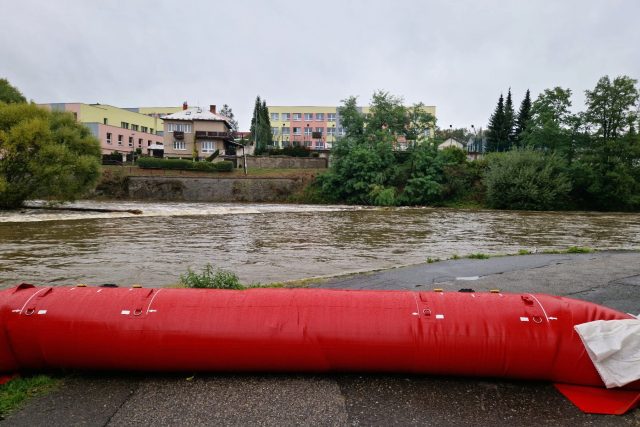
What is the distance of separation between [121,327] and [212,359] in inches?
35.3

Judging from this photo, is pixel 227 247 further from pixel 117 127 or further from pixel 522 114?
pixel 117 127

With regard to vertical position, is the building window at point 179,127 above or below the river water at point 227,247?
above

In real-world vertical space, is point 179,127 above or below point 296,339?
above

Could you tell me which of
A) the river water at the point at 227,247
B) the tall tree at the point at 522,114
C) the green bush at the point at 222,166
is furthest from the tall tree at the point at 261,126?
the river water at the point at 227,247

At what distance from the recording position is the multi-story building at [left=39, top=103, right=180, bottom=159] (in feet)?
253

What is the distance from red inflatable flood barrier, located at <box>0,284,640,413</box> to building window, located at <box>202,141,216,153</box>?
245 feet

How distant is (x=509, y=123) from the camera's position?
7719cm

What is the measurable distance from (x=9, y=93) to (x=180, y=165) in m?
19.2

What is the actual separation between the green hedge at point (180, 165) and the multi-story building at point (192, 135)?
54.5 feet

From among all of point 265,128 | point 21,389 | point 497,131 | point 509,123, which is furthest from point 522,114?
point 21,389

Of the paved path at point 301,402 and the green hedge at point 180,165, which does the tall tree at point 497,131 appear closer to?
the green hedge at point 180,165

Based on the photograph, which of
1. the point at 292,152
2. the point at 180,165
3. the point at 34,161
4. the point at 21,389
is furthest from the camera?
the point at 292,152

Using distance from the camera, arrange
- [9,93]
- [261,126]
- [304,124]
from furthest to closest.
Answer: [304,124], [261,126], [9,93]

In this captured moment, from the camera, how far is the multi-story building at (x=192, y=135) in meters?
75.6
